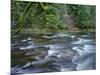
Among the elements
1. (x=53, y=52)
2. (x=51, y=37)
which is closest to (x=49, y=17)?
(x=51, y=37)

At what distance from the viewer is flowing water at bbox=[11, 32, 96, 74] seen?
64.4 inches

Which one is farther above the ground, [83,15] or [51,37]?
[83,15]

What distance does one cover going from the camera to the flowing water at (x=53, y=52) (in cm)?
164

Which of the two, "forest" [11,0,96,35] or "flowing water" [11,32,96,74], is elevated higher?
"forest" [11,0,96,35]

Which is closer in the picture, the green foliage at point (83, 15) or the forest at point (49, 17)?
the forest at point (49, 17)

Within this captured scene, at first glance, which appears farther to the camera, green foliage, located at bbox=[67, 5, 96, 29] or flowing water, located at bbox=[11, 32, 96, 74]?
green foliage, located at bbox=[67, 5, 96, 29]

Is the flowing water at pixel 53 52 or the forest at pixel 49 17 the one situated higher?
the forest at pixel 49 17

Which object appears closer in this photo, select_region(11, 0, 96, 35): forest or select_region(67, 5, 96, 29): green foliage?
select_region(11, 0, 96, 35): forest

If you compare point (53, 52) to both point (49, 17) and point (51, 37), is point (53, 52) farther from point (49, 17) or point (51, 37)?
point (49, 17)

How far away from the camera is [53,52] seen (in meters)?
1.72

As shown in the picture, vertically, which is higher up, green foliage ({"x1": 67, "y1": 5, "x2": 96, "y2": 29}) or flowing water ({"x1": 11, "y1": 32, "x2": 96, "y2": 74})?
green foliage ({"x1": 67, "y1": 5, "x2": 96, "y2": 29})

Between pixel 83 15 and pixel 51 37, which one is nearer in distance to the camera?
pixel 51 37

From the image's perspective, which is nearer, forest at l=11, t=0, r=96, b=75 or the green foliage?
forest at l=11, t=0, r=96, b=75

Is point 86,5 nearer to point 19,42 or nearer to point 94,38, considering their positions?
point 94,38
